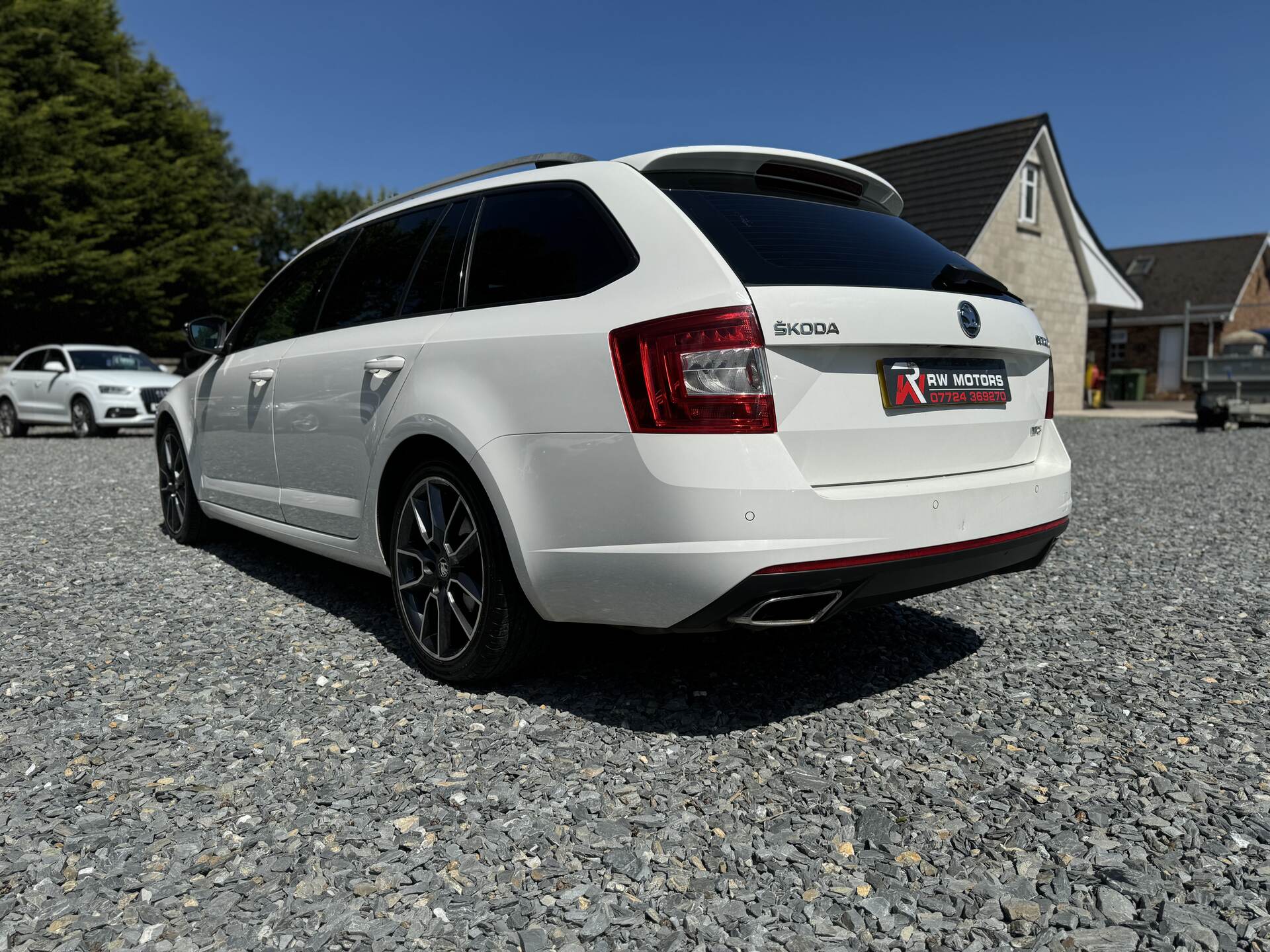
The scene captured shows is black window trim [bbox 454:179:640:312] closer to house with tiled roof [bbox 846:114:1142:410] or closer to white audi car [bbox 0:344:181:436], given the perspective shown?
white audi car [bbox 0:344:181:436]

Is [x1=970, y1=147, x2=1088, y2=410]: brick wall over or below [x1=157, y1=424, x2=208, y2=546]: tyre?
over

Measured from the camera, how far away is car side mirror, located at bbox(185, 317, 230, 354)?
17.2 ft

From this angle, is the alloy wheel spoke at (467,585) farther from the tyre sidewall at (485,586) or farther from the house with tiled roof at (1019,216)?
the house with tiled roof at (1019,216)

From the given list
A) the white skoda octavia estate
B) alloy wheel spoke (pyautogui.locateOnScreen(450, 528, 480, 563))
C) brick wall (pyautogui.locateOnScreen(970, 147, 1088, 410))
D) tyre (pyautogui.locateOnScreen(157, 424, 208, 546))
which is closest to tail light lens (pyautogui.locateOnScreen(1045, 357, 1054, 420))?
the white skoda octavia estate

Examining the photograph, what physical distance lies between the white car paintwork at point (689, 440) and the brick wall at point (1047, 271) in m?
18.5

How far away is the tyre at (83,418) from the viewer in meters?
15.7

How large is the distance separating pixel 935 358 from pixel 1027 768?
1.23 metres

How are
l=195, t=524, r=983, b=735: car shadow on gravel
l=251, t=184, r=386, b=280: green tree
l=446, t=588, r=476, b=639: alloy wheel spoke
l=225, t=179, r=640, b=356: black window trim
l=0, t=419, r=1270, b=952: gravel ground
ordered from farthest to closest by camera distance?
l=251, t=184, r=386, b=280: green tree, l=446, t=588, r=476, b=639: alloy wheel spoke, l=195, t=524, r=983, b=735: car shadow on gravel, l=225, t=179, r=640, b=356: black window trim, l=0, t=419, r=1270, b=952: gravel ground

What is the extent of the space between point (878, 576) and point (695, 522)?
22.8 inches

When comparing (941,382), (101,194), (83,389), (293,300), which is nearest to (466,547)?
(941,382)

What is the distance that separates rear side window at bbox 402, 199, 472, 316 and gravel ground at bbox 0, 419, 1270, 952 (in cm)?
137

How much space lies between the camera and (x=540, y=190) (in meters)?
3.33

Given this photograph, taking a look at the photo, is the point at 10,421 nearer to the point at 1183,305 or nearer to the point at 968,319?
the point at 968,319

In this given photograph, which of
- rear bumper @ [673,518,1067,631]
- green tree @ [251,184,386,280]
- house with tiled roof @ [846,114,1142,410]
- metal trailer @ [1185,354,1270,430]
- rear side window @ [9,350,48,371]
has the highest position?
green tree @ [251,184,386,280]
